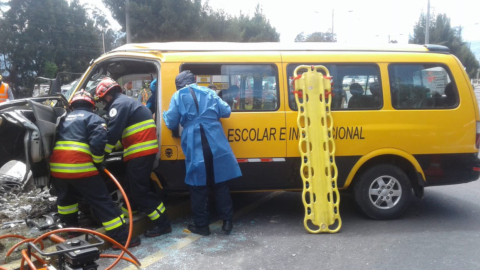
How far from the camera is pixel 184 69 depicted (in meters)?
5.11

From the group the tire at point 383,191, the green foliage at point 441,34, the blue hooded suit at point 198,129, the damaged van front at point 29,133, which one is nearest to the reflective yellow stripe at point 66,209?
the damaged van front at point 29,133

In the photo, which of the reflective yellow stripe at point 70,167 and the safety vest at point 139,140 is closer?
the reflective yellow stripe at point 70,167

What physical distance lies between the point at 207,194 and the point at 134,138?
3.31 feet

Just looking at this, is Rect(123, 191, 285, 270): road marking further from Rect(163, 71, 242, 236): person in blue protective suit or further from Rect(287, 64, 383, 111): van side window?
Rect(287, 64, 383, 111): van side window

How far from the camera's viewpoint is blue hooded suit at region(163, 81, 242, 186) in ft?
15.7

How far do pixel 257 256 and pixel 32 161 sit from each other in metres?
2.32

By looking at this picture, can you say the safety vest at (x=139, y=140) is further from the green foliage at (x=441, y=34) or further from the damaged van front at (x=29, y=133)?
the green foliage at (x=441, y=34)

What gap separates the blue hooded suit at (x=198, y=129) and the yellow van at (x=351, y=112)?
262mm

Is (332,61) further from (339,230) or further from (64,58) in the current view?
(64,58)

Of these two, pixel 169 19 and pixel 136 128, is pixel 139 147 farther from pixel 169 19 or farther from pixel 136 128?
pixel 169 19

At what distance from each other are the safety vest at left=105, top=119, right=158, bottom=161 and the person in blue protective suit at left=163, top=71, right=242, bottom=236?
227 millimetres

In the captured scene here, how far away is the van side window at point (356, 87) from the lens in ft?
17.3

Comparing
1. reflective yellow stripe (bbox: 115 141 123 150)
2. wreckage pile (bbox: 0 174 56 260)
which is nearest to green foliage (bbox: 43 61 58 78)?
wreckage pile (bbox: 0 174 56 260)

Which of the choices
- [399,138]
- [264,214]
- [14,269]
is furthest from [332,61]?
[14,269]
